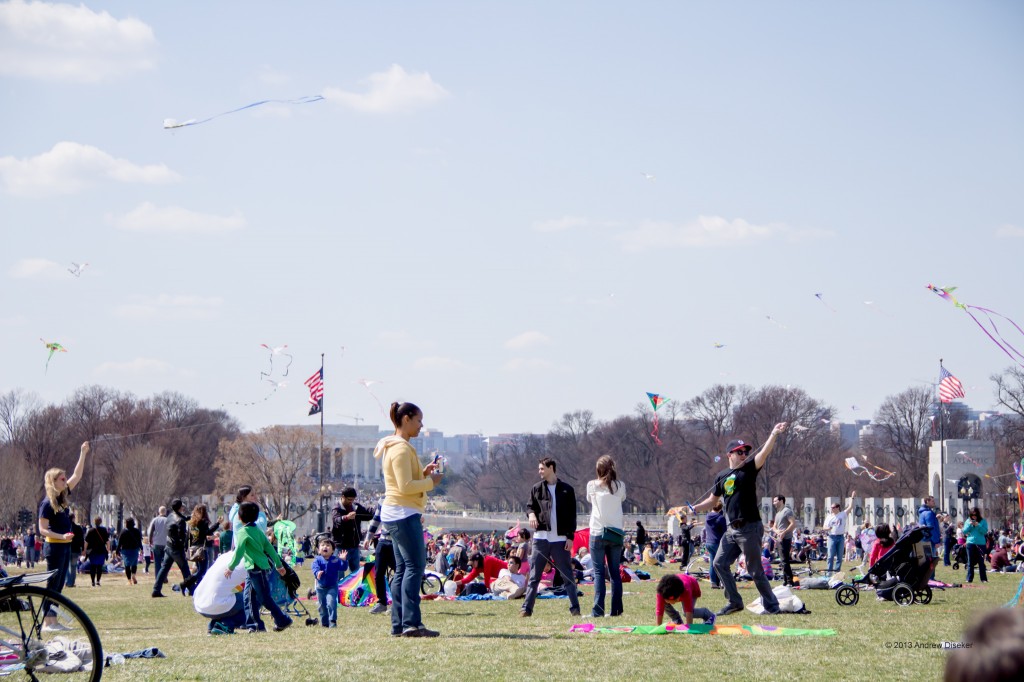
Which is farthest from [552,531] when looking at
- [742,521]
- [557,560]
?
[742,521]

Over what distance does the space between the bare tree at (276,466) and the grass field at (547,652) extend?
2642 inches

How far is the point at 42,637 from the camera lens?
5.82 m

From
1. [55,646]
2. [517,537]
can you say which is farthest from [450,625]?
[517,537]

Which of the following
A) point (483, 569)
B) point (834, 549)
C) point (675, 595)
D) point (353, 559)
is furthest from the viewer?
point (834, 549)

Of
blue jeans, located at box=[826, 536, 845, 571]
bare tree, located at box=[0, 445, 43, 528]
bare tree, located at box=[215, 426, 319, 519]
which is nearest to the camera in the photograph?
blue jeans, located at box=[826, 536, 845, 571]

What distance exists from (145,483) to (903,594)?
66425mm

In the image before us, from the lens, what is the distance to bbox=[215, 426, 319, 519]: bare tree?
7794cm

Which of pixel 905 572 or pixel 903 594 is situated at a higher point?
pixel 905 572

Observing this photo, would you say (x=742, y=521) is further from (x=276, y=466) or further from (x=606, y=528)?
(x=276, y=466)

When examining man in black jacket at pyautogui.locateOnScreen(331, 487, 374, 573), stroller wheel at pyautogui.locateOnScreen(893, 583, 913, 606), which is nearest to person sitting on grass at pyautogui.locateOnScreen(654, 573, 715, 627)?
stroller wheel at pyautogui.locateOnScreen(893, 583, 913, 606)

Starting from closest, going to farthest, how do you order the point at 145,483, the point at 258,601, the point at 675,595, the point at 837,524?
the point at 675,595, the point at 258,601, the point at 837,524, the point at 145,483

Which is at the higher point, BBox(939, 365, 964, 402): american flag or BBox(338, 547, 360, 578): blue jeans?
BBox(939, 365, 964, 402): american flag

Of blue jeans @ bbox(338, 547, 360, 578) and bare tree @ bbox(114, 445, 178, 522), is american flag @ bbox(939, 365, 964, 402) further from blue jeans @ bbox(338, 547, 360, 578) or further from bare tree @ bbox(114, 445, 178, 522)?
bare tree @ bbox(114, 445, 178, 522)

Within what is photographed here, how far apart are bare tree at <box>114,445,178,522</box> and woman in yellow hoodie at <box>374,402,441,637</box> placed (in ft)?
219
